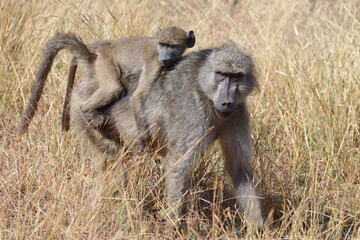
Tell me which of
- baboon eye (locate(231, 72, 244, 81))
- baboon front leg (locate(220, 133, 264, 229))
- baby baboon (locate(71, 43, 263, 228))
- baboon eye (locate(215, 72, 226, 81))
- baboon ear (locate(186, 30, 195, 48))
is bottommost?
baboon front leg (locate(220, 133, 264, 229))

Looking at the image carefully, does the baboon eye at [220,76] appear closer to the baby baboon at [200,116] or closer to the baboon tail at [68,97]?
the baby baboon at [200,116]

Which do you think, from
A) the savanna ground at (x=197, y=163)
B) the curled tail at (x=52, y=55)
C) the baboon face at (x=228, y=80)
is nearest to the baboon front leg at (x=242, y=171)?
the savanna ground at (x=197, y=163)

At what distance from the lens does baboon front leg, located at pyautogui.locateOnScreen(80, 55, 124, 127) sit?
363 cm

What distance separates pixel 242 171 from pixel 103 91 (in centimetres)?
105

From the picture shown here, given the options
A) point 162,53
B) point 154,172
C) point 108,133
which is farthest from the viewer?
point 154,172

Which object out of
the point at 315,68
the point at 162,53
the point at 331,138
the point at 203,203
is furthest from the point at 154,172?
the point at 315,68

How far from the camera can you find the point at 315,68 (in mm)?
4848

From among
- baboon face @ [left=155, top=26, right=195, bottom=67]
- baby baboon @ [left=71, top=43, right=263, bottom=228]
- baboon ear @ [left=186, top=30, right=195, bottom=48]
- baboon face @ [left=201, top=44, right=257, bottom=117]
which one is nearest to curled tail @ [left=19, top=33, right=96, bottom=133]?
baby baboon @ [left=71, top=43, right=263, bottom=228]

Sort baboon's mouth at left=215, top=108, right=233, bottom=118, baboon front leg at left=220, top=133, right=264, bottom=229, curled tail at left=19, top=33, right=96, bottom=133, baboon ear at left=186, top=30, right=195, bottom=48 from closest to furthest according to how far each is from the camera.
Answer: baboon's mouth at left=215, top=108, right=233, bottom=118 < baboon front leg at left=220, top=133, right=264, bottom=229 < curled tail at left=19, top=33, right=96, bottom=133 < baboon ear at left=186, top=30, right=195, bottom=48

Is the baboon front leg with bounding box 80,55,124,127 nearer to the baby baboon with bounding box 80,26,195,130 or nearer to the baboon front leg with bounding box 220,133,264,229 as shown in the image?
the baby baboon with bounding box 80,26,195,130

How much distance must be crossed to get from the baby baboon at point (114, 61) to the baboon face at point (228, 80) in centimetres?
39

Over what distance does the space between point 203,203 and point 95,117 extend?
41.6 inches

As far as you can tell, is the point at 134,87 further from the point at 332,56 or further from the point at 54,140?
the point at 332,56

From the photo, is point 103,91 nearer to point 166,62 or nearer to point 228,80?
point 166,62
